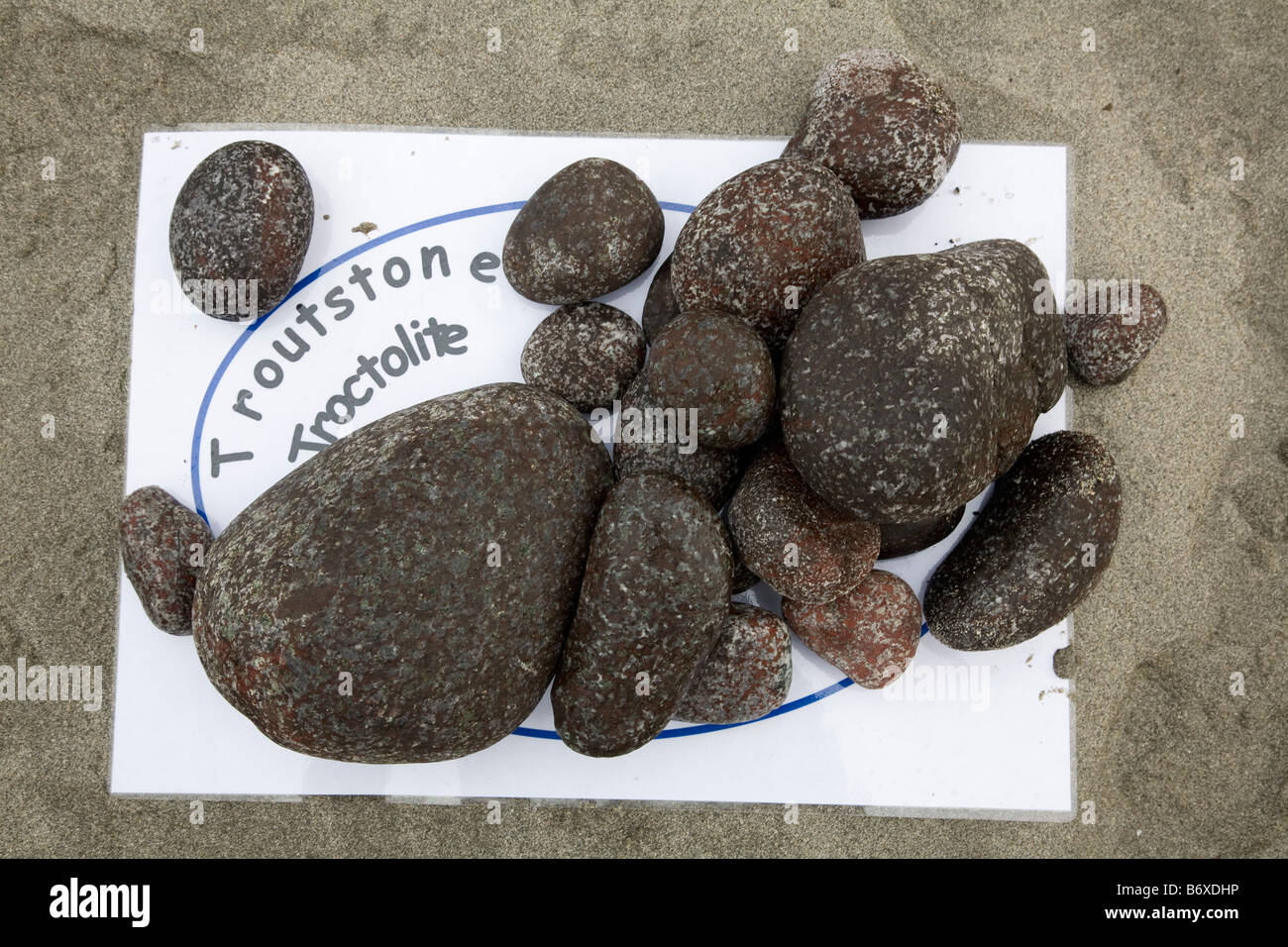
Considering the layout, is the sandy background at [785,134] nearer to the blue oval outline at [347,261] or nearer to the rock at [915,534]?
the blue oval outline at [347,261]

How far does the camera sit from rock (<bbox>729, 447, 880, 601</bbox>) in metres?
1.22

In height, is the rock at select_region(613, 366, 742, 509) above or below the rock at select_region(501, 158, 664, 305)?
below

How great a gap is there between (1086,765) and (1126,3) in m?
1.50

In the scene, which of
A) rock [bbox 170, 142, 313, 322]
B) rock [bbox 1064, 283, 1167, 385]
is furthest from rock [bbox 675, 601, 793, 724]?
rock [bbox 170, 142, 313, 322]

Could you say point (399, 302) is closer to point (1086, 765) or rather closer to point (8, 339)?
point (8, 339)

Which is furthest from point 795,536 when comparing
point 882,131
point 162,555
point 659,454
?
point 162,555

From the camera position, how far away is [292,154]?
1496 millimetres

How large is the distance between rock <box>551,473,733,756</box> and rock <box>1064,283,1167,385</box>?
77 centimetres

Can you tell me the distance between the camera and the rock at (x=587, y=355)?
4.42ft

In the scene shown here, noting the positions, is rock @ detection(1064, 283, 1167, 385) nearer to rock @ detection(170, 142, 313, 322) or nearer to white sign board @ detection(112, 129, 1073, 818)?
white sign board @ detection(112, 129, 1073, 818)

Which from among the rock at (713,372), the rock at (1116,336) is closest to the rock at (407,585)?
the rock at (713,372)

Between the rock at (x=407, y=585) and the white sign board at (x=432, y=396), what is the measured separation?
9.6 inches

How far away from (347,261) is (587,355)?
1.77 feet

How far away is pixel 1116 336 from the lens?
1.41 metres
